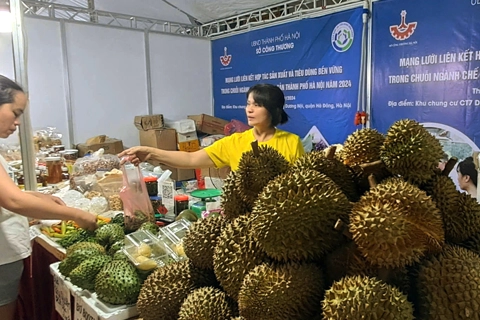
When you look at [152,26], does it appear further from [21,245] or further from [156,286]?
[156,286]

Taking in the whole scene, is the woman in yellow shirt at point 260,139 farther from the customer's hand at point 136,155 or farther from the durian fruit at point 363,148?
the durian fruit at point 363,148

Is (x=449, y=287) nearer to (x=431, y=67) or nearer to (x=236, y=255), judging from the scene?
(x=236, y=255)

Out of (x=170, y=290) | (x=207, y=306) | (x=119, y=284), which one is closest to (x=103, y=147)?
(x=119, y=284)

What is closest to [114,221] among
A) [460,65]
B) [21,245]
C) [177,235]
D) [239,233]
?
[21,245]

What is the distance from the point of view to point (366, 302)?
0.56m

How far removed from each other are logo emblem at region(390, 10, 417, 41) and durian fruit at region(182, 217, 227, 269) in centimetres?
285

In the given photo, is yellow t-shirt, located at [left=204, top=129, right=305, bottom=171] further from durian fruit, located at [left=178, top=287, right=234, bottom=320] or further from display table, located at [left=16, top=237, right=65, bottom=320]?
durian fruit, located at [left=178, top=287, right=234, bottom=320]

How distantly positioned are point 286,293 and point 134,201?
1.16m

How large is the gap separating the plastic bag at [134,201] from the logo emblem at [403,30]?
2537mm

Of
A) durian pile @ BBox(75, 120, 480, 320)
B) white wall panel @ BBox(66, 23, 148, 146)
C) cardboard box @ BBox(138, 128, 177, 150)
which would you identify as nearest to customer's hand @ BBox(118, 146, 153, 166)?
durian pile @ BBox(75, 120, 480, 320)

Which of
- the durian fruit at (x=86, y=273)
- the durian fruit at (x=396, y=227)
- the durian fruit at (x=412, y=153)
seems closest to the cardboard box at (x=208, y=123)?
the durian fruit at (x=86, y=273)

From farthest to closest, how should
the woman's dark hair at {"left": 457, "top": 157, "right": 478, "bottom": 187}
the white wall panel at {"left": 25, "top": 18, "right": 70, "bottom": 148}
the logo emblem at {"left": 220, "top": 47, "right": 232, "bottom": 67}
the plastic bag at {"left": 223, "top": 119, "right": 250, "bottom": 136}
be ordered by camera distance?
the logo emblem at {"left": 220, "top": 47, "right": 232, "bottom": 67} → the plastic bag at {"left": 223, "top": 119, "right": 250, "bottom": 136} → the white wall panel at {"left": 25, "top": 18, "right": 70, "bottom": 148} → the woman's dark hair at {"left": 457, "top": 157, "right": 478, "bottom": 187}

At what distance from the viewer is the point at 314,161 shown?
834mm

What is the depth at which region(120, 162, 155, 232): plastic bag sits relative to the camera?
5.35 ft
